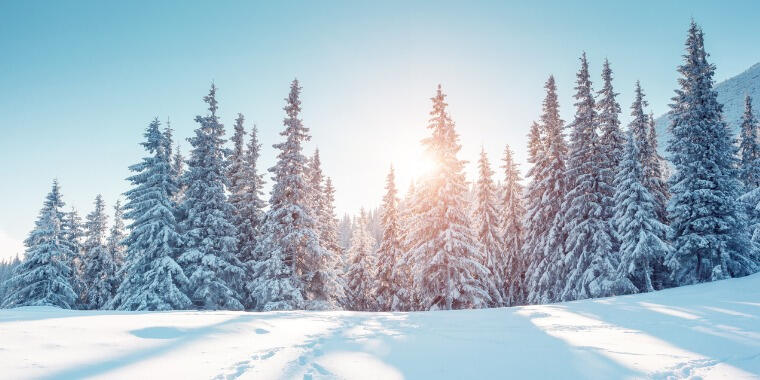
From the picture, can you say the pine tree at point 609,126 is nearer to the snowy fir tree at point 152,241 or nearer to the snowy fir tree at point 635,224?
the snowy fir tree at point 635,224

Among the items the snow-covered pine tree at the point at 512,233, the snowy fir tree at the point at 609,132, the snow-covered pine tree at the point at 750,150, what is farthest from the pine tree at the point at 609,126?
the snow-covered pine tree at the point at 750,150

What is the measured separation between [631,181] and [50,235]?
134 ft

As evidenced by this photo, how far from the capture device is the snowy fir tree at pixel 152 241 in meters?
20.5

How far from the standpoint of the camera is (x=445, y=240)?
837 inches

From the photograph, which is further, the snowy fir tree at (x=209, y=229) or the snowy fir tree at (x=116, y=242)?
the snowy fir tree at (x=116, y=242)

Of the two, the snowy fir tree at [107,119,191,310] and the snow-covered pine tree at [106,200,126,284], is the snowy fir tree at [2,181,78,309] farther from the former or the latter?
the snowy fir tree at [107,119,191,310]

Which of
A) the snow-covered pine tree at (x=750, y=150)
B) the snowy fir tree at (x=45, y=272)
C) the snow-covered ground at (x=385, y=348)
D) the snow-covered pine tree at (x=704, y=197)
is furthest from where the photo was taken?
the snow-covered pine tree at (x=750, y=150)

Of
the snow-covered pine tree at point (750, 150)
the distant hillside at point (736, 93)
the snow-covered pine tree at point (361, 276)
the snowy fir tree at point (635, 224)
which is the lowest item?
the snow-covered pine tree at point (361, 276)

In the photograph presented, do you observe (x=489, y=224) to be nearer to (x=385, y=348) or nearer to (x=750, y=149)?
(x=750, y=149)

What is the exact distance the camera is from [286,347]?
20.2ft

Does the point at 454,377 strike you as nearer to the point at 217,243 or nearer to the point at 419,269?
the point at 419,269

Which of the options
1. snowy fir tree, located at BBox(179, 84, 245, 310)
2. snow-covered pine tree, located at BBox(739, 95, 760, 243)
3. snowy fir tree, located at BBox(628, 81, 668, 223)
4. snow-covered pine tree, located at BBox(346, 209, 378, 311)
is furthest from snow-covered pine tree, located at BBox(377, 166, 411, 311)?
snow-covered pine tree, located at BBox(739, 95, 760, 243)

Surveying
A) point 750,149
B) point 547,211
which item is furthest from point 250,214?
point 750,149

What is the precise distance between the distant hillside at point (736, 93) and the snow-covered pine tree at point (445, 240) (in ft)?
412
